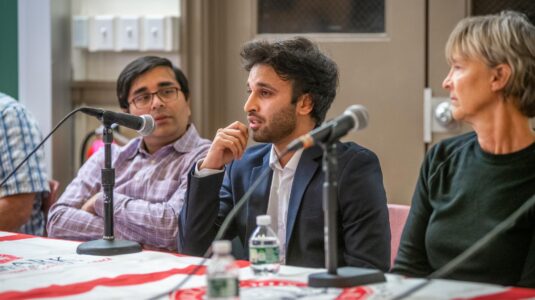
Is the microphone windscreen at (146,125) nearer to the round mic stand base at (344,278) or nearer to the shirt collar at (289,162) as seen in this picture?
the shirt collar at (289,162)

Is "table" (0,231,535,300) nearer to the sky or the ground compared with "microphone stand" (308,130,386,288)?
nearer to the ground

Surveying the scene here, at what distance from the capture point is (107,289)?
5.49 ft

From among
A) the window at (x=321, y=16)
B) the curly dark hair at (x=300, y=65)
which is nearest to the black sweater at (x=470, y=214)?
the curly dark hair at (x=300, y=65)

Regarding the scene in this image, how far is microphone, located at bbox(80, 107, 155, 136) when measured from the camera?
212 cm

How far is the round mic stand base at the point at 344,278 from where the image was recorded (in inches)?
63.4

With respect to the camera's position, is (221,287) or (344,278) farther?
(344,278)

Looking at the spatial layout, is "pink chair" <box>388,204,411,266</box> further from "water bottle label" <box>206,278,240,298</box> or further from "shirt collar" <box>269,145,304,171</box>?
"water bottle label" <box>206,278,240,298</box>

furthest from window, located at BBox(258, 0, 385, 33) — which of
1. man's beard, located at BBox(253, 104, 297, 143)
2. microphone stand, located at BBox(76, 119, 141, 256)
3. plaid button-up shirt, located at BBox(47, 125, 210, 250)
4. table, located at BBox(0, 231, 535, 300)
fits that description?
table, located at BBox(0, 231, 535, 300)

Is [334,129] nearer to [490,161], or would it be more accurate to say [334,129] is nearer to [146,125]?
[490,161]

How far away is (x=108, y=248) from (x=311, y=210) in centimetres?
55


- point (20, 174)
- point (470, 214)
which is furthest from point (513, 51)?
point (20, 174)

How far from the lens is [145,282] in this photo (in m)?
1.74

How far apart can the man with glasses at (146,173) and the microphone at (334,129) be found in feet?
3.62

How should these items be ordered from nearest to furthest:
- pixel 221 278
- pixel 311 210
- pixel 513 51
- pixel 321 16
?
pixel 221 278 < pixel 513 51 < pixel 311 210 < pixel 321 16
